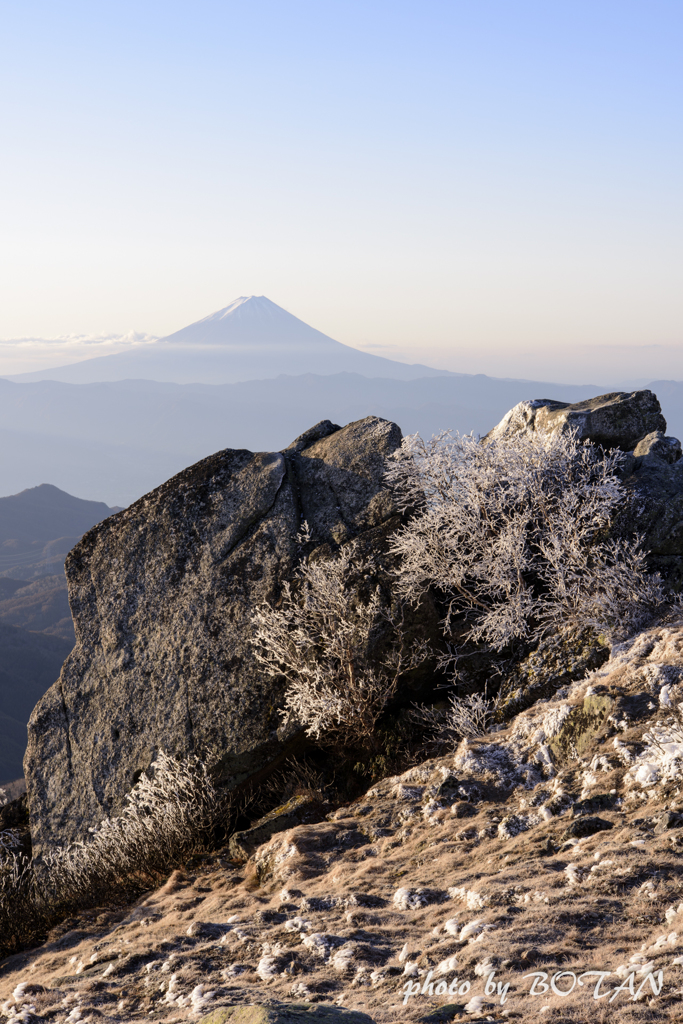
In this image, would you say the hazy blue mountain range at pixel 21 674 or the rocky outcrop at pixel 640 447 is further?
the hazy blue mountain range at pixel 21 674

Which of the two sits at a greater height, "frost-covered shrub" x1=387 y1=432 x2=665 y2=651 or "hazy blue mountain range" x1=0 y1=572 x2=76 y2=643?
Answer: "frost-covered shrub" x1=387 y1=432 x2=665 y2=651

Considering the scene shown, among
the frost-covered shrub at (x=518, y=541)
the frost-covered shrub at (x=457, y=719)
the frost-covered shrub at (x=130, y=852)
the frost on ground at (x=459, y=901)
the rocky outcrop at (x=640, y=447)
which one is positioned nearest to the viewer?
the frost on ground at (x=459, y=901)

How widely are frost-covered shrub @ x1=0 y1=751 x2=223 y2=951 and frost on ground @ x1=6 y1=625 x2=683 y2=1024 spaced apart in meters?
0.45

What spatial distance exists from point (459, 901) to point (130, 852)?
488 centimetres

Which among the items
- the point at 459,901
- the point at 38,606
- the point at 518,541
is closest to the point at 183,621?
the point at 518,541

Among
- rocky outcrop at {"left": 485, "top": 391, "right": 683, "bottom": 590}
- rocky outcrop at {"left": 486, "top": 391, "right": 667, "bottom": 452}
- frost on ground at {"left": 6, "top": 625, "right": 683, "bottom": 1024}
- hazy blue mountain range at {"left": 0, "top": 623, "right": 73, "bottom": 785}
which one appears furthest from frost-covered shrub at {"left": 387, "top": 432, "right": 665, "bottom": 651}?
hazy blue mountain range at {"left": 0, "top": 623, "right": 73, "bottom": 785}

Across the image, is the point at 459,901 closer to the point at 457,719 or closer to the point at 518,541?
the point at 457,719

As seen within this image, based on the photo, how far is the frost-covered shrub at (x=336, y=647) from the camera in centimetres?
833

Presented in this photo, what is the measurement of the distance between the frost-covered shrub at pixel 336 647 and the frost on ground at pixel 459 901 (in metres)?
1.17

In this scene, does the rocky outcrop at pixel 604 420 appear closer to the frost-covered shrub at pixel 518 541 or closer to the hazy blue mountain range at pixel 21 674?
the frost-covered shrub at pixel 518 541

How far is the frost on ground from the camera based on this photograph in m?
3.74

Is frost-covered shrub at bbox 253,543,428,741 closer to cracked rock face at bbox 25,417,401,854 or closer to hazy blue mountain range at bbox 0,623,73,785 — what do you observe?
cracked rock face at bbox 25,417,401,854

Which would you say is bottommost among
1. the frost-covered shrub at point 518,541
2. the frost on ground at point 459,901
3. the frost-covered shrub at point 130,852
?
the frost-covered shrub at point 130,852

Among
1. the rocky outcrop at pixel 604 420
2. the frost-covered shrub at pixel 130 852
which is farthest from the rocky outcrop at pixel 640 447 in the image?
the frost-covered shrub at pixel 130 852
